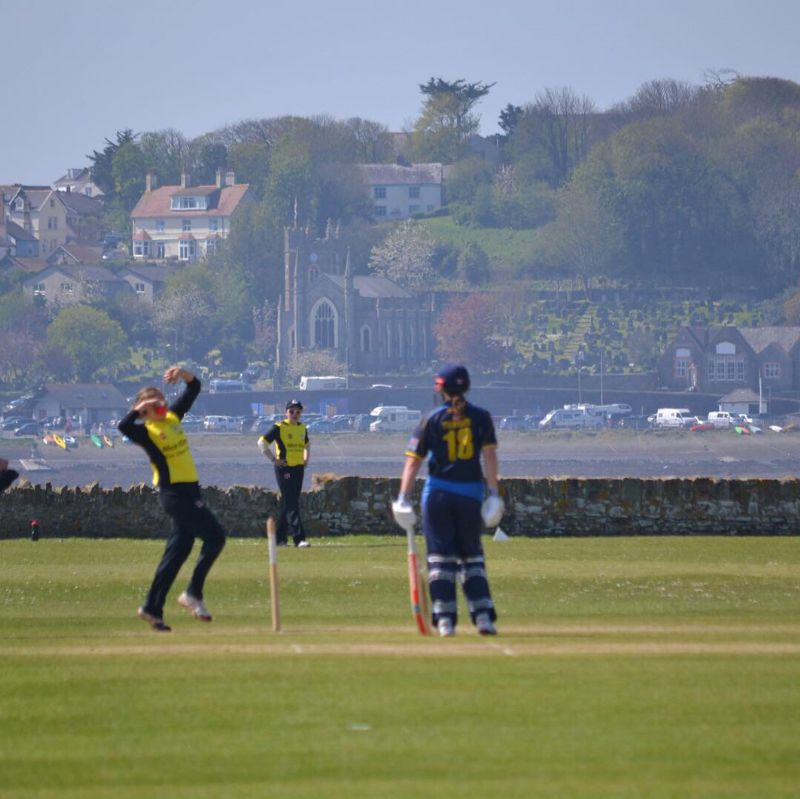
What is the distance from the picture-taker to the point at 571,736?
36.0 feet

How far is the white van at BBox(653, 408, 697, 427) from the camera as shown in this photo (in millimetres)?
192000

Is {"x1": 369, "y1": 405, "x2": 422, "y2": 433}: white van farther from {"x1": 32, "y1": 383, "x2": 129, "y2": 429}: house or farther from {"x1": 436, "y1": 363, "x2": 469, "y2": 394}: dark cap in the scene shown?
{"x1": 436, "y1": 363, "x2": 469, "y2": 394}: dark cap

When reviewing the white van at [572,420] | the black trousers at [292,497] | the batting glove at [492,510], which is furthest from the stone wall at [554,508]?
the white van at [572,420]

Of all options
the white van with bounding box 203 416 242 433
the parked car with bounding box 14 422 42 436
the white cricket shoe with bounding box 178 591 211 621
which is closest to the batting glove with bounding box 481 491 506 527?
the white cricket shoe with bounding box 178 591 211 621

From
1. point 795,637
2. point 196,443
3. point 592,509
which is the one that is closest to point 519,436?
point 196,443

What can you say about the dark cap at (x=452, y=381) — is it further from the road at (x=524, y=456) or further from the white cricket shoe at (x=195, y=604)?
the road at (x=524, y=456)

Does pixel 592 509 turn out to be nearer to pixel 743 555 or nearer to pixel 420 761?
pixel 743 555

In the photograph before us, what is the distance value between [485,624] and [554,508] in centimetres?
1551

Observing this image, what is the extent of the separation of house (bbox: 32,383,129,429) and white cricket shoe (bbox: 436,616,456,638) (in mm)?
179933

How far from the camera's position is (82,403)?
19562 cm

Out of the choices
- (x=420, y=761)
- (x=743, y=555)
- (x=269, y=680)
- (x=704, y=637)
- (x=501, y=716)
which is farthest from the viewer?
(x=743, y=555)

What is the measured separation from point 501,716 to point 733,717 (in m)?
1.20

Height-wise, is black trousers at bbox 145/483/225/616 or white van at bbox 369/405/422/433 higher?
black trousers at bbox 145/483/225/616

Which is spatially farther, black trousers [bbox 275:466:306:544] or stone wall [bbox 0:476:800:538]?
stone wall [bbox 0:476:800:538]
